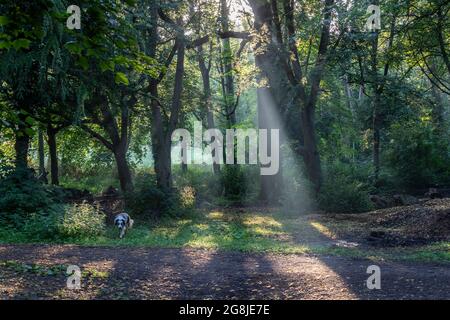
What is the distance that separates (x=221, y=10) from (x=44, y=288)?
54.5 ft

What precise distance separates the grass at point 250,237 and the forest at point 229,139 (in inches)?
2.7

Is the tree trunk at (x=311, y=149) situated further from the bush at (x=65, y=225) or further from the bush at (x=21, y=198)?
the bush at (x=21, y=198)

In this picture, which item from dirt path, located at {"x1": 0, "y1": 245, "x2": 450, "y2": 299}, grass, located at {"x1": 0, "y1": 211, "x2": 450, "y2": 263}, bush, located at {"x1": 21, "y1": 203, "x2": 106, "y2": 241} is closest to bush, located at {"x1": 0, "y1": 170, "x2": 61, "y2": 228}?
bush, located at {"x1": 21, "y1": 203, "x2": 106, "y2": 241}

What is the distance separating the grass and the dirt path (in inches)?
38.8

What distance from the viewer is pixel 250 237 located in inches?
484

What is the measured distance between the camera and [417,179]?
2288 centimetres

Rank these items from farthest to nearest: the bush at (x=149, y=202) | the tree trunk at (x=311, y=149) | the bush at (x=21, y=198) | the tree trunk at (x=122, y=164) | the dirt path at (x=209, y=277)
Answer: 1. the tree trunk at (x=122, y=164)
2. the tree trunk at (x=311, y=149)
3. the bush at (x=149, y=202)
4. the bush at (x=21, y=198)
5. the dirt path at (x=209, y=277)

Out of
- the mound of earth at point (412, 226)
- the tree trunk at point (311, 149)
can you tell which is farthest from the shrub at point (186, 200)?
the mound of earth at point (412, 226)

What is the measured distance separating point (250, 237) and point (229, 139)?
1622 cm

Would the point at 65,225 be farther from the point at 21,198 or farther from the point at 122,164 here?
the point at 122,164

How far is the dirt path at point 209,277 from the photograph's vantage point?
606 cm

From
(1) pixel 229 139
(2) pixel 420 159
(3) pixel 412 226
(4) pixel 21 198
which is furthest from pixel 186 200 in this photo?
(2) pixel 420 159

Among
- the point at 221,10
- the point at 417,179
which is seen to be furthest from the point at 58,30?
the point at 417,179
